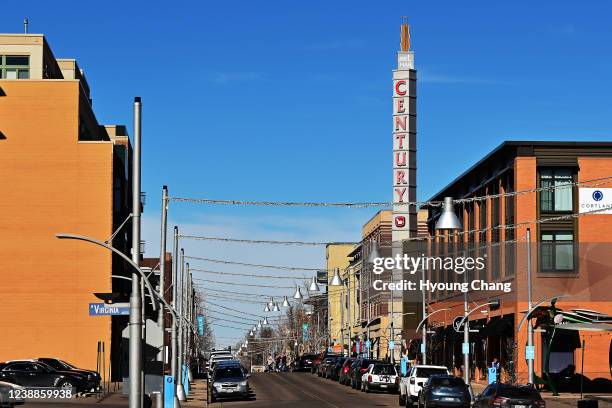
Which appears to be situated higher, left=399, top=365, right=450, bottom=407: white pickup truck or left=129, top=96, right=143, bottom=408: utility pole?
left=129, top=96, right=143, bottom=408: utility pole

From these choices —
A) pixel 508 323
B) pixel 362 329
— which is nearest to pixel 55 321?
pixel 508 323

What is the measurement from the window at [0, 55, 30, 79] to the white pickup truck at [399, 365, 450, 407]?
4201 centimetres

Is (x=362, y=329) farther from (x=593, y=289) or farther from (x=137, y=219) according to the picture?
(x=137, y=219)

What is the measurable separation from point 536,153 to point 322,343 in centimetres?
9841

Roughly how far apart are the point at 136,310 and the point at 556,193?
180 feet

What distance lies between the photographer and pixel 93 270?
257 feet

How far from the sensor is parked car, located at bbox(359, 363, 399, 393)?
67.8 m

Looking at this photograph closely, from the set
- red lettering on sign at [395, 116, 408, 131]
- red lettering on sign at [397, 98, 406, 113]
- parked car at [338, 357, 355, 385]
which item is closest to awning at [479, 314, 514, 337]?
parked car at [338, 357, 355, 385]

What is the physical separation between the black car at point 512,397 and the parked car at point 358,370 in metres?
27.9

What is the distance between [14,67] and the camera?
84.1 metres

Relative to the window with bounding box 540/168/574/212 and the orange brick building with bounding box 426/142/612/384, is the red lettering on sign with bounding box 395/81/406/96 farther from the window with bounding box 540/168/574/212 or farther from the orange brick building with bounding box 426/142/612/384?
the window with bounding box 540/168/574/212

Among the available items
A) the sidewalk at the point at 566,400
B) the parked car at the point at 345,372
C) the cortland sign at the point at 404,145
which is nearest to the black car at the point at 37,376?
the sidewalk at the point at 566,400

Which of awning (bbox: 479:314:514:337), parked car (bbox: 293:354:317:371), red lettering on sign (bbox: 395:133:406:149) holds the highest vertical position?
red lettering on sign (bbox: 395:133:406:149)

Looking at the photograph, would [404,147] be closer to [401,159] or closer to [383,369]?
[401,159]
